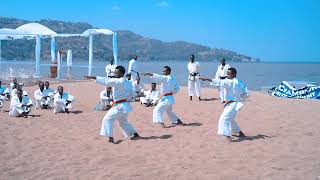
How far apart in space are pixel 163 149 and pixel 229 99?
1.66 m

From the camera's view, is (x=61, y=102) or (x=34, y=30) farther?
(x=34, y=30)

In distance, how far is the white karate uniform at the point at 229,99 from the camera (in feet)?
26.2

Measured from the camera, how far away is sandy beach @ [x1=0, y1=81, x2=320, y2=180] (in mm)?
6020

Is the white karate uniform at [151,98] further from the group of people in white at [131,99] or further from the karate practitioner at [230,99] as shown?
the karate practitioner at [230,99]

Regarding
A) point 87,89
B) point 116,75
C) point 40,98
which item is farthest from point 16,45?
point 116,75

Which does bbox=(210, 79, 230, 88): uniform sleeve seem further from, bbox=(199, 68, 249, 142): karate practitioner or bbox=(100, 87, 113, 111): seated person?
bbox=(100, 87, 113, 111): seated person

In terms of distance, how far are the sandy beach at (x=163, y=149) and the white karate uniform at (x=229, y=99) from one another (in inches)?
11.0

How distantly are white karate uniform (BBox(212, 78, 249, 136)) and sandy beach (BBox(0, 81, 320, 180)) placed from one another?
11.0 inches

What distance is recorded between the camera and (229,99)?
8148 millimetres

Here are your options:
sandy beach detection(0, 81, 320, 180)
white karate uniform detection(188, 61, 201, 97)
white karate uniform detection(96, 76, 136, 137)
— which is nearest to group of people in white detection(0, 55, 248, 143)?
white karate uniform detection(96, 76, 136, 137)

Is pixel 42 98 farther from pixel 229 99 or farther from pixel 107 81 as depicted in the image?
pixel 229 99

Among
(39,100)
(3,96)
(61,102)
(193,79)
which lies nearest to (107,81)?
(61,102)

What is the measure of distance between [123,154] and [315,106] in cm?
838

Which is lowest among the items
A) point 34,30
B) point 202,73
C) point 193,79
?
point 202,73
